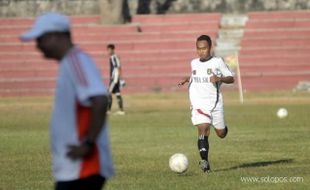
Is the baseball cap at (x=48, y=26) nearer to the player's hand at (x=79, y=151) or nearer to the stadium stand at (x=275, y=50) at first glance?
the player's hand at (x=79, y=151)

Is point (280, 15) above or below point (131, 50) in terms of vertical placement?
above

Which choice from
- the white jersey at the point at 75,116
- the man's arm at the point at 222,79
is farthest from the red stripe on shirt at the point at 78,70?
the man's arm at the point at 222,79

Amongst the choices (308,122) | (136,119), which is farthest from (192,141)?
(136,119)

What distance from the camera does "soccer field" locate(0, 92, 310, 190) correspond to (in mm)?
13508

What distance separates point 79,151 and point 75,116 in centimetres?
31

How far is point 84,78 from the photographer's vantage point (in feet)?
22.0

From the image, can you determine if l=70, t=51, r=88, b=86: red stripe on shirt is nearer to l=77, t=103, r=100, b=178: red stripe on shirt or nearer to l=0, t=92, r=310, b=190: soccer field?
l=77, t=103, r=100, b=178: red stripe on shirt

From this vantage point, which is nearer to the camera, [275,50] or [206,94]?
[206,94]

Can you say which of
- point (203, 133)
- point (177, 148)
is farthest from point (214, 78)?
point (177, 148)

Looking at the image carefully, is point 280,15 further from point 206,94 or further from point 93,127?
point 93,127

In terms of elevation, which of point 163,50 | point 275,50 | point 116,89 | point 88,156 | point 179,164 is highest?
point 88,156

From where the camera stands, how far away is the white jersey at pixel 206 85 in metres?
14.7
